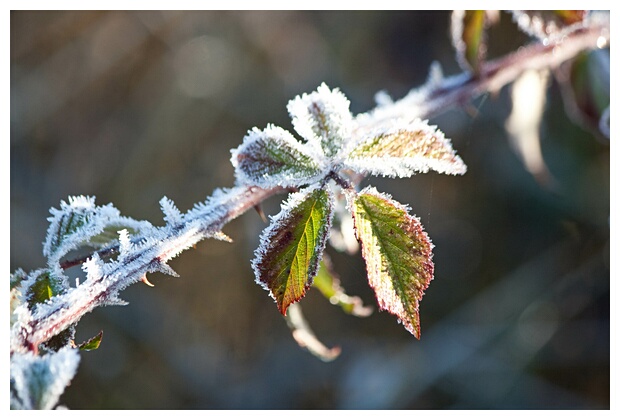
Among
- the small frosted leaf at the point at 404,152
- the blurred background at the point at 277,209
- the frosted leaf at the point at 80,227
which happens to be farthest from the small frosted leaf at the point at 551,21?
the blurred background at the point at 277,209

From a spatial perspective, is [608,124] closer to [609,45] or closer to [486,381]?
[609,45]

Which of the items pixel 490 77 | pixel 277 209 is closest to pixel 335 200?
pixel 490 77

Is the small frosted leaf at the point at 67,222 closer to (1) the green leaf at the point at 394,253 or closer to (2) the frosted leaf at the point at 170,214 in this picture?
(2) the frosted leaf at the point at 170,214

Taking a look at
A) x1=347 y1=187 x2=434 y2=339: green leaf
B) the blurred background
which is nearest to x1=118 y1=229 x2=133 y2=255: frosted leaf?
x1=347 y1=187 x2=434 y2=339: green leaf

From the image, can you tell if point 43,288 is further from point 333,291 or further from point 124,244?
point 333,291

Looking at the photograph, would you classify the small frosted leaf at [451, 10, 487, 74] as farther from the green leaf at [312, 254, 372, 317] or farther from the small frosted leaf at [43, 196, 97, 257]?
the small frosted leaf at [43, 196, 97, 257]
